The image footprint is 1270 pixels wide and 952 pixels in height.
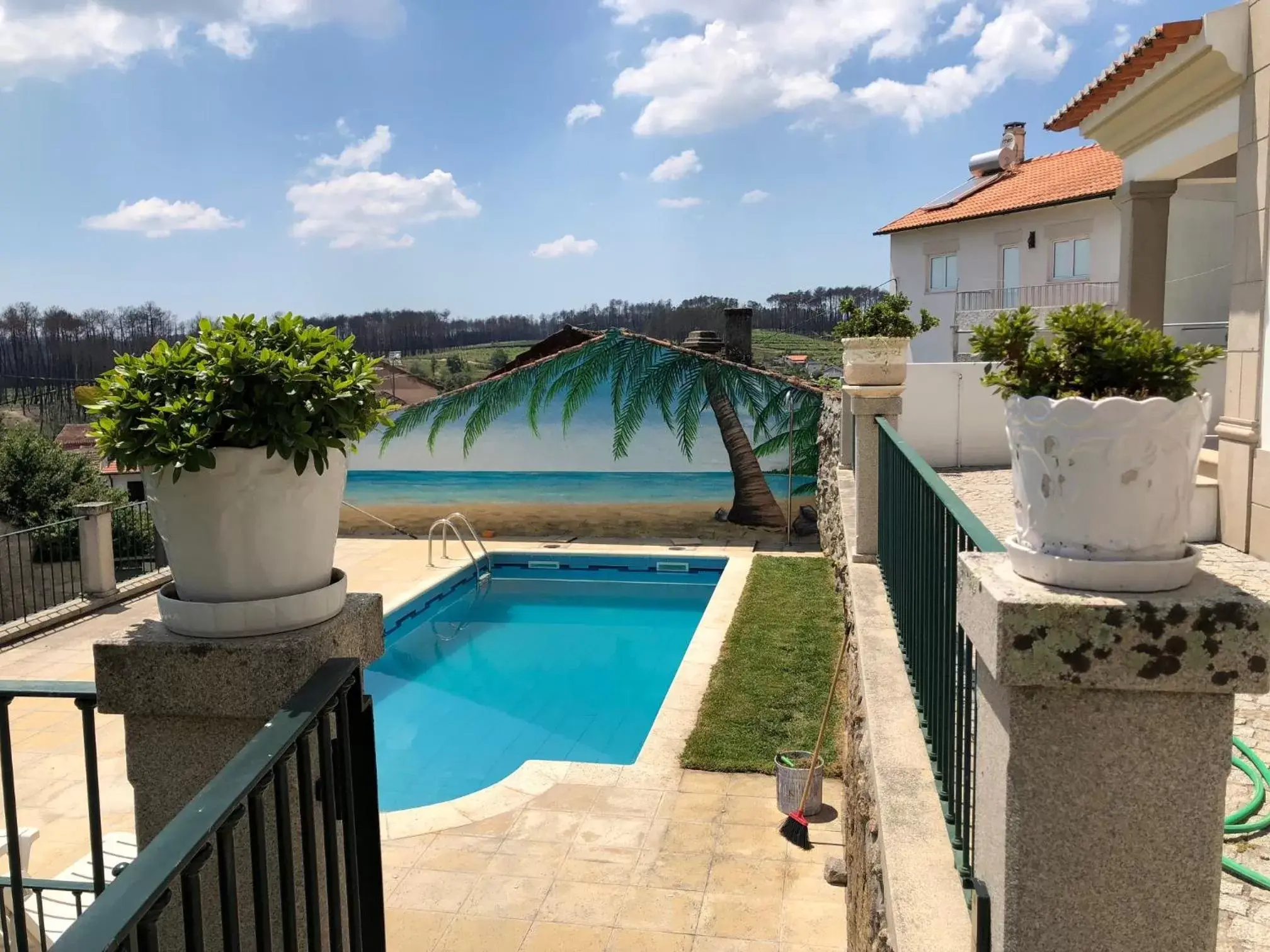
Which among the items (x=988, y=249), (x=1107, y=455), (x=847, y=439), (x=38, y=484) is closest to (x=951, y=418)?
(x=847, y=439)

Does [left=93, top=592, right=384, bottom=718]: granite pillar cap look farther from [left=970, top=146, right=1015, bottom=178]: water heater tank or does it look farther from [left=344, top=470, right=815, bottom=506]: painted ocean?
[left=970, top=146, right=1015, bottom=178]: water heater tank

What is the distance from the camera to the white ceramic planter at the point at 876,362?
7215mm

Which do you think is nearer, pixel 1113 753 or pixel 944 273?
pixel 1113 753

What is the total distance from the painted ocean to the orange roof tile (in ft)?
31.3

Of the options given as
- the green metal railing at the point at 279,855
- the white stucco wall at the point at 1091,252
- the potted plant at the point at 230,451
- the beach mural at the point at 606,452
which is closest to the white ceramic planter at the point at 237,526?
the potted plant at the point at 230,451

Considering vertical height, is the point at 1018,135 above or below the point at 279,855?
above

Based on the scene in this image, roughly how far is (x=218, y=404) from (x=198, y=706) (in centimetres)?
66

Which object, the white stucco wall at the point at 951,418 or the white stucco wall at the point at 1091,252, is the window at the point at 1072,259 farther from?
the white stucco wall at the point at 951,418

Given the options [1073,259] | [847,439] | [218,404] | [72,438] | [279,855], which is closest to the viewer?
[279,855]

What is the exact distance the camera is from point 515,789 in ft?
22.1

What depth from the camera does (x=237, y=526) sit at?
2090mm

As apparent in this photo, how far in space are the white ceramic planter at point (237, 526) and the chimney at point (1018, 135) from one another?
26800 mm

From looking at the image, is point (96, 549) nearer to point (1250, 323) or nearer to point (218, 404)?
point (218, 404)

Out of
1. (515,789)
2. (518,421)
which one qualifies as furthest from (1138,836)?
(518,421)
